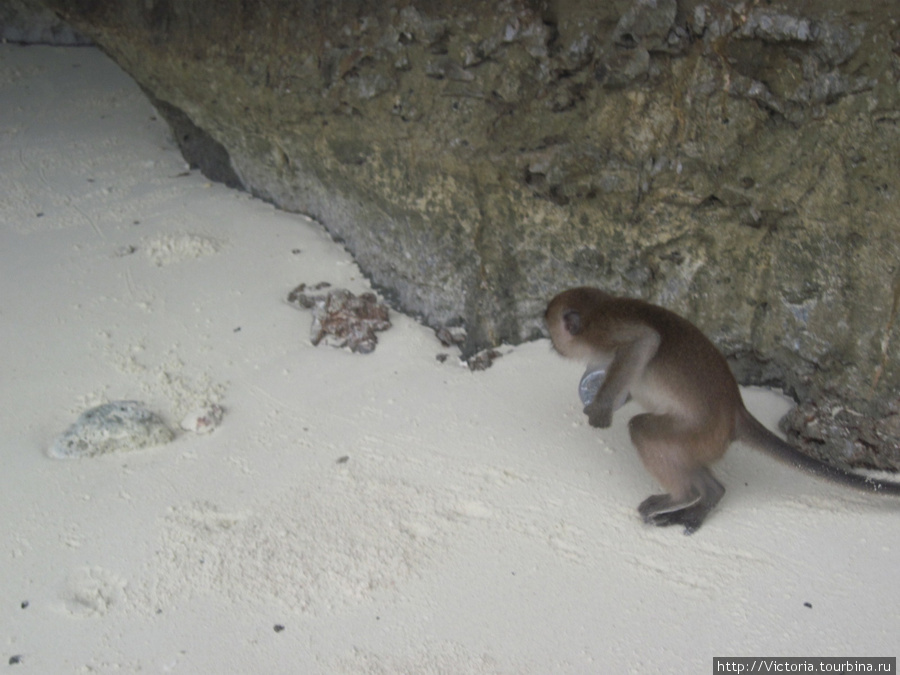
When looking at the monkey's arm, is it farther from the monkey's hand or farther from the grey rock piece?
the grey rock piece

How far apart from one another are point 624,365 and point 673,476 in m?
0.40

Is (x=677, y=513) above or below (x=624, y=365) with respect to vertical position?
below

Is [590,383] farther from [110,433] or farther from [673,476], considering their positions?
[110,433]

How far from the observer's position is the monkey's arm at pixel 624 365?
281 centimetres

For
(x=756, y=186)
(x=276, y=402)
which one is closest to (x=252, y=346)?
(x=276, y=402)

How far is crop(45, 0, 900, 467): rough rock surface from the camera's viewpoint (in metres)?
3.03

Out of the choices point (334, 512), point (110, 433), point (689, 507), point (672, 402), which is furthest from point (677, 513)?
point (110, 433)

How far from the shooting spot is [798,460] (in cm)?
286

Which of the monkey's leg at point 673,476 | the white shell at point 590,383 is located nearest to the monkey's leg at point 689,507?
the monkey's leg at point 673,476

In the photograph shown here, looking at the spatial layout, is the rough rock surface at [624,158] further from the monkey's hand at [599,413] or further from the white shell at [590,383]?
the monkey's hand at [599,413]

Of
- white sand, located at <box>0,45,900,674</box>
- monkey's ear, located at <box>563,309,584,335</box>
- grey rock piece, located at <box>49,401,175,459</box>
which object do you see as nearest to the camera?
white sand, located at <box>0,45,900,674</box>

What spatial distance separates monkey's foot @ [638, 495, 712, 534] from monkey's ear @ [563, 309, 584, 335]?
0.65 m

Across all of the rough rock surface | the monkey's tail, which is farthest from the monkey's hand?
the rough rock surface

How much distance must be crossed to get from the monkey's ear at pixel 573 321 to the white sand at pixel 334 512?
1.92ft
